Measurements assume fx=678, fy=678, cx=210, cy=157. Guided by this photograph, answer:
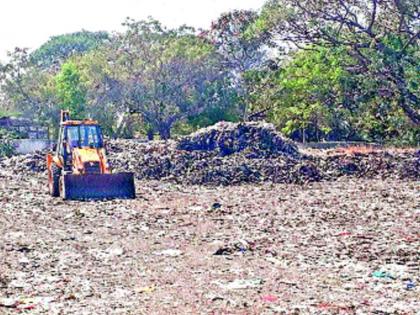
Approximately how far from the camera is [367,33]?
66.3 feet

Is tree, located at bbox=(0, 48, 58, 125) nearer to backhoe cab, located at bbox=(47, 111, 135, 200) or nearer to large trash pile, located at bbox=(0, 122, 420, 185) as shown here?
large trash pile, located at bbox=(0, 122, 420, 185)

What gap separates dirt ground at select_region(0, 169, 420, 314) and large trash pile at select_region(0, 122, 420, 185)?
4018mm

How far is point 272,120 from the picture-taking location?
3033 centimetres

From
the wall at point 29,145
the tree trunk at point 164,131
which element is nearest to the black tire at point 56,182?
the wall at point 29,145

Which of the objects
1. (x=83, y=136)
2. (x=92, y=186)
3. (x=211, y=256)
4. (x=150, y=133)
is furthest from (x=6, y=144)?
(x=211, y=256)

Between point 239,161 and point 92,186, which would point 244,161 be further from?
point 92,186

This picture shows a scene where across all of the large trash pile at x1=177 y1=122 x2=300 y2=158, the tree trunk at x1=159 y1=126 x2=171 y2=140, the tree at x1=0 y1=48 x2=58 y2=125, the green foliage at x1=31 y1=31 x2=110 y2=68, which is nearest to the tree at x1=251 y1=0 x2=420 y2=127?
the large trash pile at x1=177 y1=122 x2=300 y2=158

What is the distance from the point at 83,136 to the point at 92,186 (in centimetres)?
120

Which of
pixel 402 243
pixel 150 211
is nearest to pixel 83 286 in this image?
pixel 402 243

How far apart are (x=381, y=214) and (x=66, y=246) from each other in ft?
16.0

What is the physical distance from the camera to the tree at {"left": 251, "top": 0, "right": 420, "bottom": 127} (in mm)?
19531

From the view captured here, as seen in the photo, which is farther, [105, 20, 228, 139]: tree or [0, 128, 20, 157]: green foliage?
[105, 20, 228, 139]: tree

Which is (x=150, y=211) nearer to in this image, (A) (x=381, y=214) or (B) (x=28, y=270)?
(A) (x=381, y=214)

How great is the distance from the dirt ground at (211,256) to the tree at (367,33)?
7.71m
